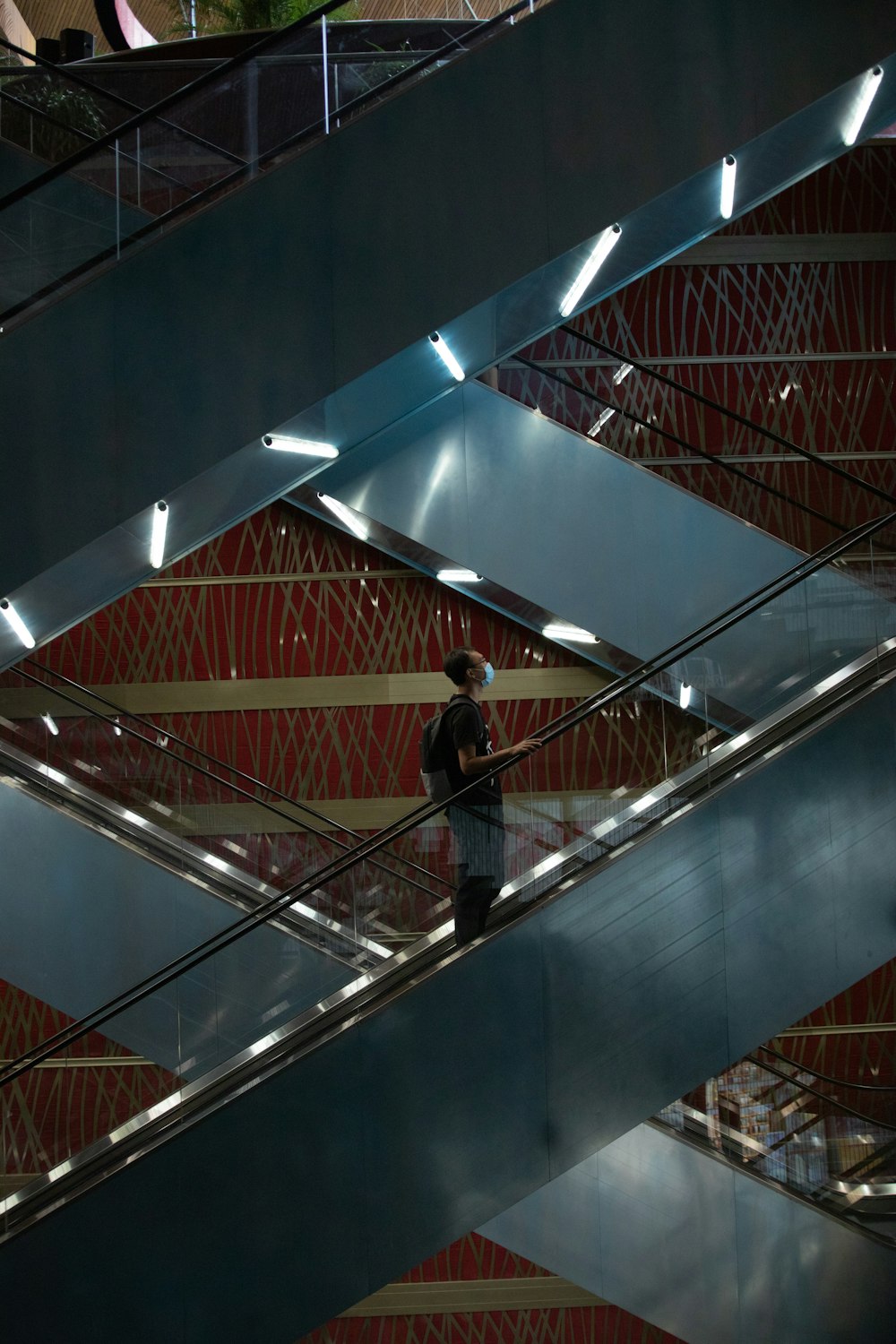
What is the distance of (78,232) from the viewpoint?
6.13m

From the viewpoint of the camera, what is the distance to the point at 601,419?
8922mm

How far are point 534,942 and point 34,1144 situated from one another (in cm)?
261

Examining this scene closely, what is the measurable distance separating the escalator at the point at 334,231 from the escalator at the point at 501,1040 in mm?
2119

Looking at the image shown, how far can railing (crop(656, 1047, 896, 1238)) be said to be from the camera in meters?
7.00

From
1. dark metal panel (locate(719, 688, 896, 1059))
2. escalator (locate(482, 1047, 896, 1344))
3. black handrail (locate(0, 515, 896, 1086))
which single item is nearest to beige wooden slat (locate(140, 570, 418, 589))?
black handrail (locate(0, 515, 896, 1086))

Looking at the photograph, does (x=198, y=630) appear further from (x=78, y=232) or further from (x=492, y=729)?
(x=78, y=232)

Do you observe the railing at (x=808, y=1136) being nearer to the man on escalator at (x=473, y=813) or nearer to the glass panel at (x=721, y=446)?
the man on escalator at (x=473, y=813)

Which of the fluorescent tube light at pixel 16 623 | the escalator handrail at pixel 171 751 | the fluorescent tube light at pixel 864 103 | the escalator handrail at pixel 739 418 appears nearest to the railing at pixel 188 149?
the fluorescent tube light at pixel 16 623

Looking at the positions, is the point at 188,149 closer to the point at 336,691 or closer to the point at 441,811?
the point at 441,811

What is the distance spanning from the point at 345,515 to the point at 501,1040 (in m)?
4.67

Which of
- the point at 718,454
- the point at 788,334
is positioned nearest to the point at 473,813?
the point at 718,454

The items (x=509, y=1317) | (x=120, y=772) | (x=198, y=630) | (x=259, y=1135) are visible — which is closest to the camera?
(x=259, y=1135)

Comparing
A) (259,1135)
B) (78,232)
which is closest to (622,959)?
(259,1135)

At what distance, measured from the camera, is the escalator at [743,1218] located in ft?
22.1
